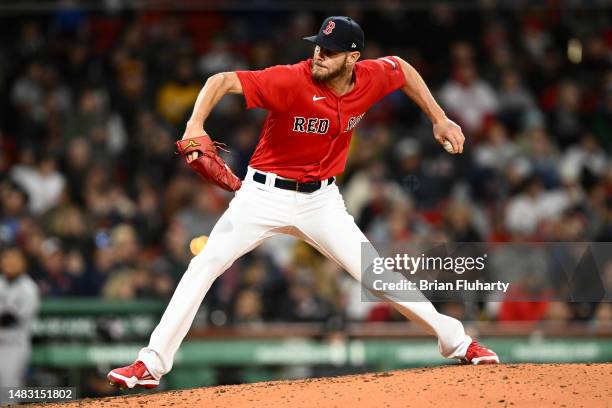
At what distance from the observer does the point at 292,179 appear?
5.83 m

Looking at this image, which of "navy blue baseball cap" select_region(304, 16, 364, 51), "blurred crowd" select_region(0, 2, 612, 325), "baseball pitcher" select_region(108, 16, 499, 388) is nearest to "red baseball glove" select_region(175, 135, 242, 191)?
"baseball pitcher" select_region(108, 16, 499, 388)

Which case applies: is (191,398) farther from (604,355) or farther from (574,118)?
(574,118)

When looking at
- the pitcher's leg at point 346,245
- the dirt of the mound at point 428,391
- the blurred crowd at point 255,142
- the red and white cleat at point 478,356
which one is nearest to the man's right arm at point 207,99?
the pitcher's leg at point 346,245

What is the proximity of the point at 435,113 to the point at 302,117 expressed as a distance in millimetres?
839

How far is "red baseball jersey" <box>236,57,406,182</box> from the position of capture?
5.69 m

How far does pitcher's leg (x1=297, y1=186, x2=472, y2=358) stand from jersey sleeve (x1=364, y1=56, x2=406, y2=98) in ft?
2.08

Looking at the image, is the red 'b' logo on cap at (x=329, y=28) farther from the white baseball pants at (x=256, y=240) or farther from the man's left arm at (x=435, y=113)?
the white baseball pants at (x=256, y=240)

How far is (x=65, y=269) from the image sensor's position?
10.1 meters

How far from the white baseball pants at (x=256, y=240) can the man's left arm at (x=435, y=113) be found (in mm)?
681

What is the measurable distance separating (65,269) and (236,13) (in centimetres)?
426

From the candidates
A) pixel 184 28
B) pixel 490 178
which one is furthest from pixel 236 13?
pixel 490 178

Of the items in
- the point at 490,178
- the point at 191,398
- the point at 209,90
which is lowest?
the point at 191,398

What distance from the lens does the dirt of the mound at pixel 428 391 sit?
5613mm

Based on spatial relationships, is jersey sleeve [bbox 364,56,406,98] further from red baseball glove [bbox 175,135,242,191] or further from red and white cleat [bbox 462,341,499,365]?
red and white cleat [bbox 462,341,499,365]
